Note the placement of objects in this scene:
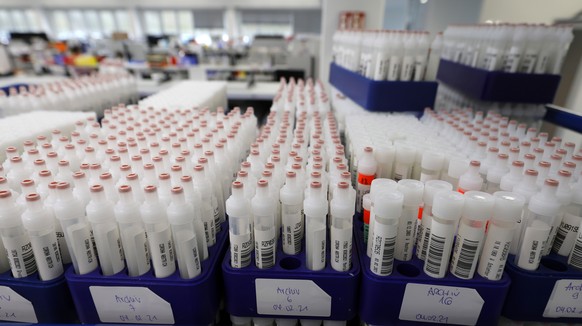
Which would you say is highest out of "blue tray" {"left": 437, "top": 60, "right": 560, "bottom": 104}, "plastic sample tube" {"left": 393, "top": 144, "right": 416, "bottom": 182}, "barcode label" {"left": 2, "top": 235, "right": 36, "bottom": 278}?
"blue tray" {"left": 437, "top": 60, "right": 560, "bottom": 104}

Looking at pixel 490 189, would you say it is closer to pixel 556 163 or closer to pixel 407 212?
pixel 556 163

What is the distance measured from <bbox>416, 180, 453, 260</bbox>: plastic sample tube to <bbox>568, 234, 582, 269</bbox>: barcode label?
12.0 inches

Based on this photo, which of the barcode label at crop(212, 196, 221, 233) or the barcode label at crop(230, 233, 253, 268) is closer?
the barcode label at crop(230, 233, 253, 268)

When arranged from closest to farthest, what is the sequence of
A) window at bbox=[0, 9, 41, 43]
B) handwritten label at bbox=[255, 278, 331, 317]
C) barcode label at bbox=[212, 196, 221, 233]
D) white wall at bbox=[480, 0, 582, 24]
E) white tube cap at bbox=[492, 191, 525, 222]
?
white tube cap at bbox=[492, 191, 525, 222]
handwritten label at bbox=[255, 278, 331, 317]
barcode label at bbox=[212, 196, 221, 233]
white wall at bbox=[480, 0, 582, 24]
window at bbox=[0, 9, 41, 43]

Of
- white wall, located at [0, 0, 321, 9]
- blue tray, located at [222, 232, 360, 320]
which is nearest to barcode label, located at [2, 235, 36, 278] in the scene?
blue tray, located at [222, 232, 360, 320]

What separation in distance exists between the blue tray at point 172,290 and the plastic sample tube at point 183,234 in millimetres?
23

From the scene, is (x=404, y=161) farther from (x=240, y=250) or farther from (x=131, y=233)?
(x=131, y=233)

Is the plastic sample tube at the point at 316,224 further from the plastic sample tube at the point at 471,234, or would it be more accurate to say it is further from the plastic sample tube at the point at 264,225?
the plastic sample tube at the point at 471,234

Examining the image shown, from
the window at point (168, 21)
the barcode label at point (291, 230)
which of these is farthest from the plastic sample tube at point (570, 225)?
the window at point (168, 21)

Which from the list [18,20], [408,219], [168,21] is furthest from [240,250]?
[18,20]

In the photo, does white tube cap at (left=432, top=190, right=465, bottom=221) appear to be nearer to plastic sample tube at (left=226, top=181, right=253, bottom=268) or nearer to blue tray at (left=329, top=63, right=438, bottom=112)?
plastic sample tube at (left=226, top=181, right=253, bottom=268)

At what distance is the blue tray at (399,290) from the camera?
74cm

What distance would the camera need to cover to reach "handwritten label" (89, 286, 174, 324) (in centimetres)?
77

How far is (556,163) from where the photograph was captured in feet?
2.91
